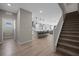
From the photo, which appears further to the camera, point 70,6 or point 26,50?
point 70,6

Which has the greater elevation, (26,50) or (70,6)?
(70,6)

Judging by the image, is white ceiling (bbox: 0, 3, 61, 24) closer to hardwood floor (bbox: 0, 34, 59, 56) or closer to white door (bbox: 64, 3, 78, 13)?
white door (bbox: 64, 3, 78, 13)

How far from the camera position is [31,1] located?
64.6 inches

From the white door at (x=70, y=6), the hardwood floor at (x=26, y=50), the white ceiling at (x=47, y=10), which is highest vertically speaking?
the white door at (x=70, y=6)

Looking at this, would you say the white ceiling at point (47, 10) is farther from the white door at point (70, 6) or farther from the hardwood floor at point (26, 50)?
the hardwood floor at point (26, 50)

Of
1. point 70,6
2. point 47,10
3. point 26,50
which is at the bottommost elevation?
point 26,50

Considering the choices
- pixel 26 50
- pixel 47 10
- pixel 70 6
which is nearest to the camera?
pixel 47 10

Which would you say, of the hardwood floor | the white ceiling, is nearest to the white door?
the white ceiling

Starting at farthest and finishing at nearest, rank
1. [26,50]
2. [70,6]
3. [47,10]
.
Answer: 1. [70,6]
2. [26,50]
3. [47,10]

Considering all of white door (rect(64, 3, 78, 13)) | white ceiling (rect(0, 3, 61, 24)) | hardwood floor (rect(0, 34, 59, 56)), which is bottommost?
hardwood floor (rect(0, 34, 59, 56))

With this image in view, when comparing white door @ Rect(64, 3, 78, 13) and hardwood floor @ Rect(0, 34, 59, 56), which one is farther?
white door @ Rect(64, 3, 78, 13)

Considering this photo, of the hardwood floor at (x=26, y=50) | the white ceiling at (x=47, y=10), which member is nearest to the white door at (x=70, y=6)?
the white ceiling at (x=47, y=10)

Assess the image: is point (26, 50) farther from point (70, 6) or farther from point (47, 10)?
point (70, 6)

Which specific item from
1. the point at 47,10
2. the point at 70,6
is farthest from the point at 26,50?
the point at 70,6
